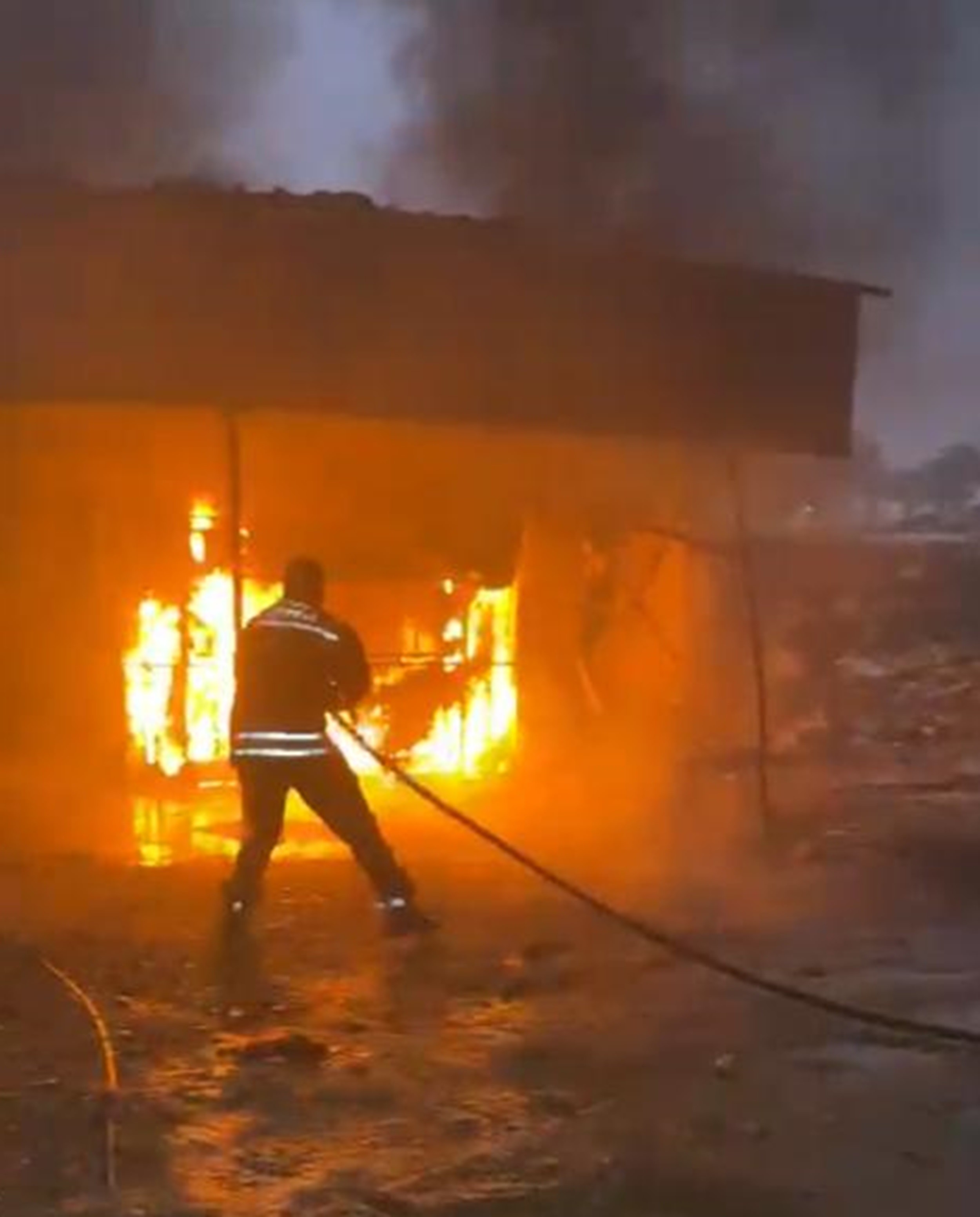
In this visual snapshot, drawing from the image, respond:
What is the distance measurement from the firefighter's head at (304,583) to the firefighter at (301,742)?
0.08 ft

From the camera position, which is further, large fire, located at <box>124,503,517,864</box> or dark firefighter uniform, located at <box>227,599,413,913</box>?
large fire, located at <box>124,503,517,864</box>

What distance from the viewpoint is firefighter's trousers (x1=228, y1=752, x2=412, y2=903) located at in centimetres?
890

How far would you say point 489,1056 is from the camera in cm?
687

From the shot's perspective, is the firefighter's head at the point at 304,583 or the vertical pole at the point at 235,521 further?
the vertical pole at the point at 235,521

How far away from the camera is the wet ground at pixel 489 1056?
5.49m

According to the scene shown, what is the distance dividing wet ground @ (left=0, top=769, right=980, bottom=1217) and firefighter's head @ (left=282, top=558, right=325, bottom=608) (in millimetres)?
1505

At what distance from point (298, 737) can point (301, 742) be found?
26mm

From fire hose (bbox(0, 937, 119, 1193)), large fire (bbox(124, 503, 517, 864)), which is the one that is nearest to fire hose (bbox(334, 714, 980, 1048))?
fire hose (bbox(0, 937, 119, 1193))

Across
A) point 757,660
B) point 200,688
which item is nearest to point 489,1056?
point 757,660

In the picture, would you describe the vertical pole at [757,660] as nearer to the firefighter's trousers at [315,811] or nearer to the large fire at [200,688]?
the large fire at [200,688]

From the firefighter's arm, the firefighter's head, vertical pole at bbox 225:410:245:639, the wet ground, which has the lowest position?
the wet ground

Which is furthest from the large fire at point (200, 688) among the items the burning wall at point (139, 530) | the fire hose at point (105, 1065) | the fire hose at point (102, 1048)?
the fire hose at point (105, 1065)

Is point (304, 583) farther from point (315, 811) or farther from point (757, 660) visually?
point (757, 660)

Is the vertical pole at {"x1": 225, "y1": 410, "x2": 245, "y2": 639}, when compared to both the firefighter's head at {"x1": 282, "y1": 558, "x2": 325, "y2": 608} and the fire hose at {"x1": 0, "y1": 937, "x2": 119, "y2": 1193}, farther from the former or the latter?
the fire hose at {"x1": 0, "y1": 937, "x2": 119, "y2": 1193}
